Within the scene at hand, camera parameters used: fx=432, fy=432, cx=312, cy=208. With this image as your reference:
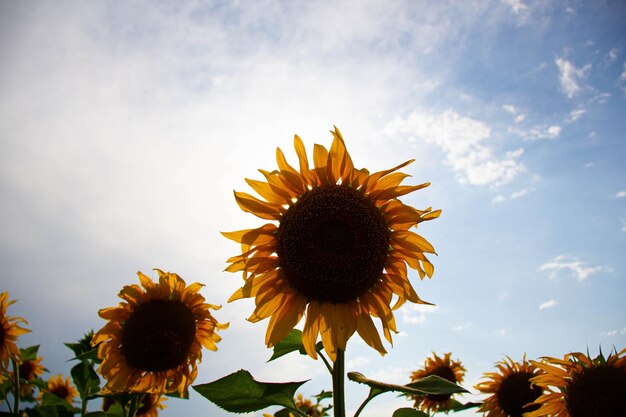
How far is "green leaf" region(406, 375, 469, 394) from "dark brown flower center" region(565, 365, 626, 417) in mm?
2506

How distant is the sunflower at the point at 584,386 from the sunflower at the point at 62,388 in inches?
437

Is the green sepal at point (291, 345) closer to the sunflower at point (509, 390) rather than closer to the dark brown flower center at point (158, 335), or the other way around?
the dark brown flower center at point (158, 335)

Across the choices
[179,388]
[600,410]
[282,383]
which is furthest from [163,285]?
[600,410]

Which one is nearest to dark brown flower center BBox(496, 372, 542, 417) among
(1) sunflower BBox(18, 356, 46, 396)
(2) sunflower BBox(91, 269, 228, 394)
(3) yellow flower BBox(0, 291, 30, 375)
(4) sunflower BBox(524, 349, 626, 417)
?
(4) sunflower BBox(524, 349, 626, 417)

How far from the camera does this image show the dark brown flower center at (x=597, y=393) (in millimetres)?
3877

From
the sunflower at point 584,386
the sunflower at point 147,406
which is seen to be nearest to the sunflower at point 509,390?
the sunflower at point 584,386

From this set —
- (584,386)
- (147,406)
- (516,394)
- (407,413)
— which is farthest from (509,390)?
(147,406)

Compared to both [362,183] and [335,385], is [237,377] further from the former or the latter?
[362,183]

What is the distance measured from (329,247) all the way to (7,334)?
23.1ft

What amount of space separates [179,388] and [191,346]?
505 millimetres

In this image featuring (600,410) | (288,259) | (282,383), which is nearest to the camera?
(282,383)

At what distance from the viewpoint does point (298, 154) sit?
312cm

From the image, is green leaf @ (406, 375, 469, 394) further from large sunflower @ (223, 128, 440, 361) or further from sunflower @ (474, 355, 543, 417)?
sunflower @ (474, 355, 543, 417)

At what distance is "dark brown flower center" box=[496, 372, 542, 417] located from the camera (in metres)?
6.04
